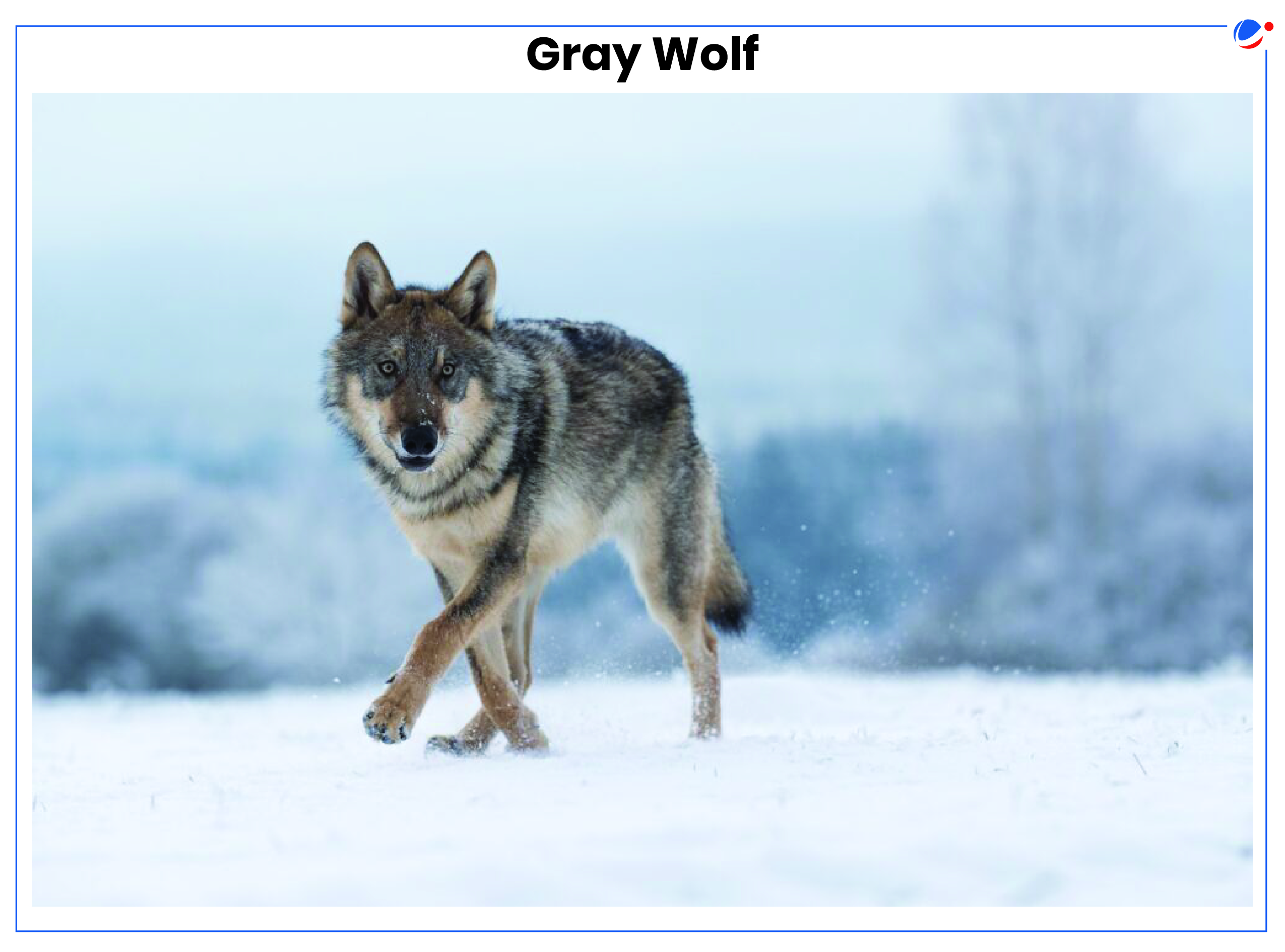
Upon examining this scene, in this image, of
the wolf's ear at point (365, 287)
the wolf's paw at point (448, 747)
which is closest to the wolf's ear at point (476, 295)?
the wolf's ear at point (365, 287)

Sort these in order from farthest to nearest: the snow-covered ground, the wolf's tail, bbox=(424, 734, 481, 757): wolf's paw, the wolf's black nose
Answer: the wolf's tail
bbox=(424, 734, 481, 757): wolf's paw
the wolf's black nose
the snow-covered ground

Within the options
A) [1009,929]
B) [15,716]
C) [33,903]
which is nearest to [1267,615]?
[1009,929]

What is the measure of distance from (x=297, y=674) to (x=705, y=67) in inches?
502

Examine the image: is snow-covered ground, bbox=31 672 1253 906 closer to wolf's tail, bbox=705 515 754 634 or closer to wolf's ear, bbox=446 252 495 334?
wolf's tail, bbox=705 515 754 634

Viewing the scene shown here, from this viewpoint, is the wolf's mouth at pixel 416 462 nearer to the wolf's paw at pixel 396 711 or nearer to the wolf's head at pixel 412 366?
the wolf's head at pixel 412 366

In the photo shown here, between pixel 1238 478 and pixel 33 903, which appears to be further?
pixel 1238 478

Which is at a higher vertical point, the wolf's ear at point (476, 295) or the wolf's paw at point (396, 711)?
the wolf's ear at point (476, 295)

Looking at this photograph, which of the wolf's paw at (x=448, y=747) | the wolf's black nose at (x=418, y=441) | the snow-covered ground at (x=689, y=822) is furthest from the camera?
the wolf's paw at (x=448, y=747)

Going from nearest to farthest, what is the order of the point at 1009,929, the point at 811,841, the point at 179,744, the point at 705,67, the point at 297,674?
the point at 1009,929
the point at 811,841
the point at 705,67
the point at 179,744
the point at 297,674

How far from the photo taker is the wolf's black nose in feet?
17.9

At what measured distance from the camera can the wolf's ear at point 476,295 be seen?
600cm

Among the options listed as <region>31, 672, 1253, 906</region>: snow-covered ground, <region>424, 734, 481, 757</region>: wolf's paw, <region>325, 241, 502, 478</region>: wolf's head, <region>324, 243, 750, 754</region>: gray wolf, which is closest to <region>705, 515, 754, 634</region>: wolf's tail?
<region>324, 243, 750, 754</region>: gray wolf

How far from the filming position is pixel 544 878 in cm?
357

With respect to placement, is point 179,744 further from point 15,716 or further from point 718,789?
point 718,789
